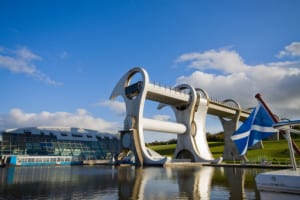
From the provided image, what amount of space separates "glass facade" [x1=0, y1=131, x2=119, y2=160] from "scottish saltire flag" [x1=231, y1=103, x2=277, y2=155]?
5629 cm

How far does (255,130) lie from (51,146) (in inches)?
2271

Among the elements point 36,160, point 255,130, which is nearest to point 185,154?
point 36,160

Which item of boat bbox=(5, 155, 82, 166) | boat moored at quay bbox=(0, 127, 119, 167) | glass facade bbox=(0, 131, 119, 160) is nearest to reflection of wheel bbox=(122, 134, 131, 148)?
boat moored at quay bbox=(0, 127, 119, 167)

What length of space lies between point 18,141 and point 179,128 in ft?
121

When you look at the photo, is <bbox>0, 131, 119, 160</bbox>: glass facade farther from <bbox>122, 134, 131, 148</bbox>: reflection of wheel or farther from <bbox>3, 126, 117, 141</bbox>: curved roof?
<bbox>122, 134, 131, 148</bbox>: reflection of wheel

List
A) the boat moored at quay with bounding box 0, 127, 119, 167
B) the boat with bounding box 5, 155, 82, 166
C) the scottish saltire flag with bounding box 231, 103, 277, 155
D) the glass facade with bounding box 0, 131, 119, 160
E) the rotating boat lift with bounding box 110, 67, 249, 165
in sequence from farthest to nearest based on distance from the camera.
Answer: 1. the glass facade with bounding box 0, 131, 119, 160
2. the boat moored at quay with bounding box 0, 127, 119, 167
3. the boat with bounding box 5, 155, 82, 166
4. the rotating boat lift with bounding box 110, 67, 249, 165
5. the scottish saltire flag with bounding box 231, 103, 277, 155

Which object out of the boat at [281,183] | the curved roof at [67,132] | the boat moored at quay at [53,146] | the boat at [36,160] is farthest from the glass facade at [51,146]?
the boat at [281,183]

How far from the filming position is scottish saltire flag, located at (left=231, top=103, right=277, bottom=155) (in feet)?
47.8

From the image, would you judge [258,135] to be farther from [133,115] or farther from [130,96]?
[130,96]

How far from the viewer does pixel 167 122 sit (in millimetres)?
48438

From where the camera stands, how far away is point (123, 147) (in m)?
45.7

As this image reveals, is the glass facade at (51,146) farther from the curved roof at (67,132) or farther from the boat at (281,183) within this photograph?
the boat at (281,183)

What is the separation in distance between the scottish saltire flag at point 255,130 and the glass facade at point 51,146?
56.3 m

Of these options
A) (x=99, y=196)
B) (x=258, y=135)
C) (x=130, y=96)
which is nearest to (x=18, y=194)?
(x=99, y=196)
